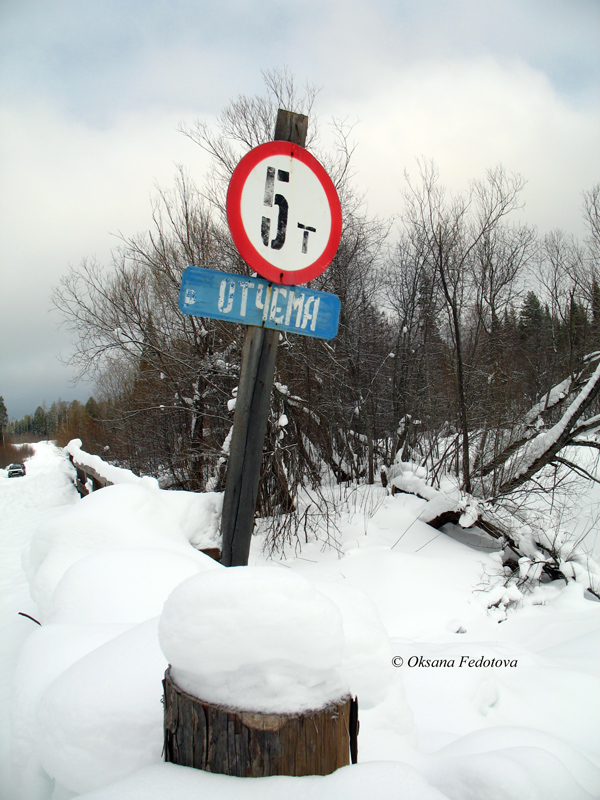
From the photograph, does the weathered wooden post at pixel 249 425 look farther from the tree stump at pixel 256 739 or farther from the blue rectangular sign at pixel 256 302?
the tree stump at pixel 256 739

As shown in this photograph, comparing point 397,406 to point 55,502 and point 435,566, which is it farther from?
point 55,502

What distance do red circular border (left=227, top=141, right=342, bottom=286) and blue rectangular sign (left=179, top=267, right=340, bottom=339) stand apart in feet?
0.16

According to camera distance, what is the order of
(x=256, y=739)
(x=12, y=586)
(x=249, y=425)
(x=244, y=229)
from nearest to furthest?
(x=256, y=739) < (x=244, y=229) < (x=249, y=425) < (x=12, y=586)

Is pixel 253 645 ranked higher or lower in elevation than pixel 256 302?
lower

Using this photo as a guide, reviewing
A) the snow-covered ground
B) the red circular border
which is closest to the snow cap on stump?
the snow-covered ground

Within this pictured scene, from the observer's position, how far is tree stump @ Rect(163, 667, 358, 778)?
0.79 m

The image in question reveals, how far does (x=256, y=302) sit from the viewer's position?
1699mm

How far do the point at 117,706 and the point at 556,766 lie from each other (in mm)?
1118

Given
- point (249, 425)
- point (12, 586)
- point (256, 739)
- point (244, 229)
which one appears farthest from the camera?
point (12, 586)

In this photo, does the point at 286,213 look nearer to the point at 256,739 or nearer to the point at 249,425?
the point at 249,425

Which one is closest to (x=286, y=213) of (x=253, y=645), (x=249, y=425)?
(x=249, y=425)

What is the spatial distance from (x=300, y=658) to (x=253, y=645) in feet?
0.31

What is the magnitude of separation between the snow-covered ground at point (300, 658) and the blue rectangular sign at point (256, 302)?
97cm

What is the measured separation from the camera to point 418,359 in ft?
30.4
